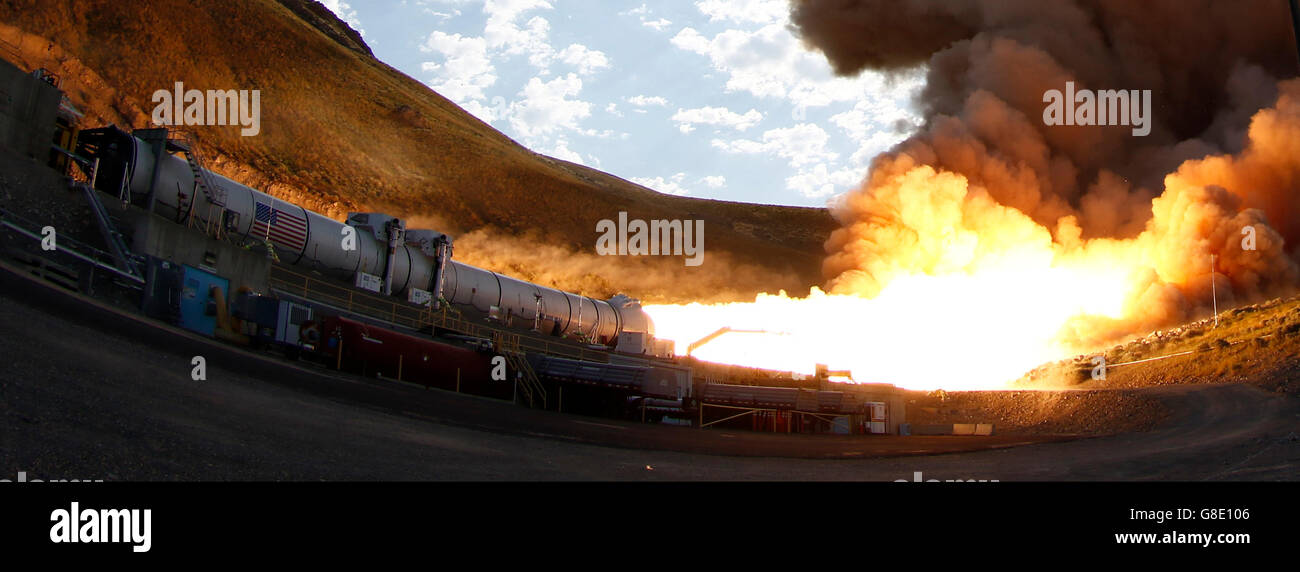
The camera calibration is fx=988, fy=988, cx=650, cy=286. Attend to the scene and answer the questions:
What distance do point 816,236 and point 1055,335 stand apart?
82.7 meters

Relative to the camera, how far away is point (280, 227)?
121ft

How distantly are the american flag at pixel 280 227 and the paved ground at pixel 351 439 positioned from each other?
9.03 metres

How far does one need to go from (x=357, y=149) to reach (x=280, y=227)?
6903 cm

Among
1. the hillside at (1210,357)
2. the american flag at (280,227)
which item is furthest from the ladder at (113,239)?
the hillside at (1210,357)

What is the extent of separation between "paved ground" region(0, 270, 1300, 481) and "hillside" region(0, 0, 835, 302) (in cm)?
5904

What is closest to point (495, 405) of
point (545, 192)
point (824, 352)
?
point (824, 352)

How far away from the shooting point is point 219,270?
1292 inches

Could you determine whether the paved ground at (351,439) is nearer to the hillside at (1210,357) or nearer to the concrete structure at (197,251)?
the concrete structure at (197,251)

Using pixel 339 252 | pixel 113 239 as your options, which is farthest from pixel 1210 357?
pixel 113 239

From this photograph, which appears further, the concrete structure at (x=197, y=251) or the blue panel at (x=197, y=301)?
the concrete structure at (x=197, y=251)

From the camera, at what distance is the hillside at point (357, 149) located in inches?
3388

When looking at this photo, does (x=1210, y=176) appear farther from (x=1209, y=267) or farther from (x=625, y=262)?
(x=625, y=262)

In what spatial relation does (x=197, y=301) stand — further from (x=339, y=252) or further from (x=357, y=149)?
(x=357, y=149)

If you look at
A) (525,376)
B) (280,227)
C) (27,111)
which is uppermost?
(27,111)
